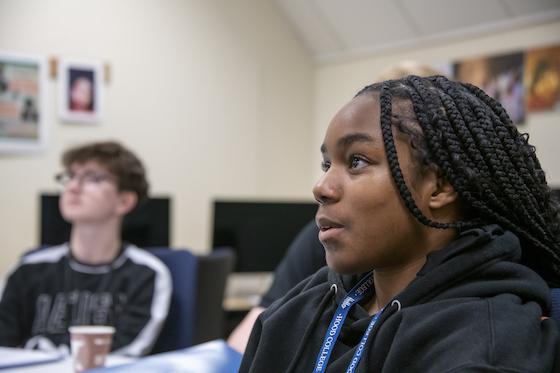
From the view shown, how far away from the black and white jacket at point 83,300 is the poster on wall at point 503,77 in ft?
6.52

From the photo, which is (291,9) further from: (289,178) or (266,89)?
(289,178)

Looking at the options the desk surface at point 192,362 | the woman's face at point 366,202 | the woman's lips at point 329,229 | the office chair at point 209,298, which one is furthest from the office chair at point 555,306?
the office chair at point 209,298

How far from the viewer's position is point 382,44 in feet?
13.1

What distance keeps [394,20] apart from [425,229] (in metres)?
3.24

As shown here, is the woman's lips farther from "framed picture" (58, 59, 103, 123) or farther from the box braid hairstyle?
"framed picture" (58, 59, 103, 123)

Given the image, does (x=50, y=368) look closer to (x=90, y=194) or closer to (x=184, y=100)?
(x=90, y=194)

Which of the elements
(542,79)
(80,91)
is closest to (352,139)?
(542,79)

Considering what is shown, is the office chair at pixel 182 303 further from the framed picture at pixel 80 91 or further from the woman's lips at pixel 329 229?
the framed picture at pixel 80 91

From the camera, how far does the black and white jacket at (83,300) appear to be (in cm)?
209

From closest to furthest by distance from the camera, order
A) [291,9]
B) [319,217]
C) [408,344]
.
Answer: [408,344] < [319,217] < [291,9]

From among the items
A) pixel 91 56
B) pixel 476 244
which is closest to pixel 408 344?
pixel 476 244

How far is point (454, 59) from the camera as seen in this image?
12.0 ft

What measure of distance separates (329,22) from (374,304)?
3525 millimetres

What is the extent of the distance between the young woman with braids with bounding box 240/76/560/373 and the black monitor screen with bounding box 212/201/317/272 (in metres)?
2.74
